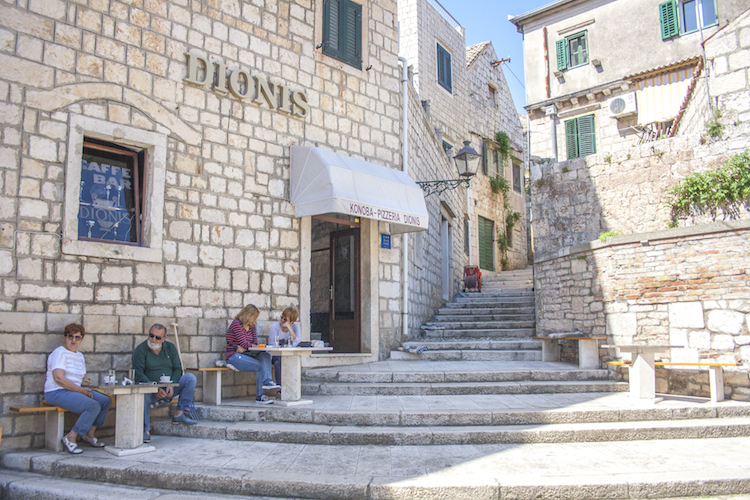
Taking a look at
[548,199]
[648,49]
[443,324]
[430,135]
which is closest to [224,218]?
[443,324]

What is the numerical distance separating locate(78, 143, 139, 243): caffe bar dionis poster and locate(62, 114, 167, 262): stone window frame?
145 mm

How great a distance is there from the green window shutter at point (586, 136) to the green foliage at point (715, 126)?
18.1 feet

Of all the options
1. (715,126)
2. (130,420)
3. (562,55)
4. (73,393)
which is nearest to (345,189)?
(130,420)

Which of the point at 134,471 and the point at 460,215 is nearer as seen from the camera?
the point at 134,471

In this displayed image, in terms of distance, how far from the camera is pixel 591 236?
12031 mm

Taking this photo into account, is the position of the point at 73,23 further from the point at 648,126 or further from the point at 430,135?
the point at 648,126

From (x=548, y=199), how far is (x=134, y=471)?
10334 millimetres

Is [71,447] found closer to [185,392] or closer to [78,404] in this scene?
[78,404]

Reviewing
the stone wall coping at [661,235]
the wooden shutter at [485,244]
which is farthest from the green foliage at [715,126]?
the wooden shutter at [485,244]

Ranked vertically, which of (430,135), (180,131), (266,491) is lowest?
(266,491)

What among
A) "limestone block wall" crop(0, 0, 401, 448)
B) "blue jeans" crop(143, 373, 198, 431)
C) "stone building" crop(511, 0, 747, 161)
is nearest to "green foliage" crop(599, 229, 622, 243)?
"limestone block wall" crop(0, 0, 401, 448)

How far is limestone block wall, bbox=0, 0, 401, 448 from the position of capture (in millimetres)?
5809

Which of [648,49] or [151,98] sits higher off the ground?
[648,49]

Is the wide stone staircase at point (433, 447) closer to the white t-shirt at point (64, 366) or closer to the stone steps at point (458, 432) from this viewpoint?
the stone steps at point (458, 432)
